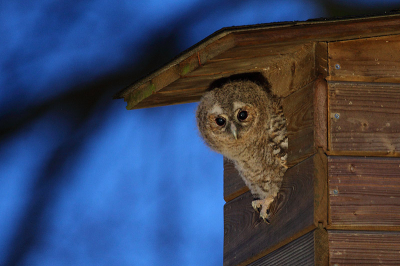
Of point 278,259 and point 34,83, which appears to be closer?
point 278,259

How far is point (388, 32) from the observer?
2.70m

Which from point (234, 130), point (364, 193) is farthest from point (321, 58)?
point (234, 130)

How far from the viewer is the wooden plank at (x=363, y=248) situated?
98.8 inches

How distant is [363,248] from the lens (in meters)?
2.53

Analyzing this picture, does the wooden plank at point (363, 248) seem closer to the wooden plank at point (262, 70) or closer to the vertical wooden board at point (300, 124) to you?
the vertical wooden board at point (300, 124)

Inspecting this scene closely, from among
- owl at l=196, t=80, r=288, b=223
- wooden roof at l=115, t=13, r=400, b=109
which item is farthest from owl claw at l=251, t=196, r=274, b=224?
wooden roof at l=115, t=13, r=400, b=109

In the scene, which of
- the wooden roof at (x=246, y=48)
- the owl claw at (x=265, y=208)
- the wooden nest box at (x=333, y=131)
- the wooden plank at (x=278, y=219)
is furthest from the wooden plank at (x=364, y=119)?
the owl claw at (x=265, y=208)

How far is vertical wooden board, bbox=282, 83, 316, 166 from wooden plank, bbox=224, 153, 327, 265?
0.05 metres

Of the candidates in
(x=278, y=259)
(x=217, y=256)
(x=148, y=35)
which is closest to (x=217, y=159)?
(x=217, y=256)

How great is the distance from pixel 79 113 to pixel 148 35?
81cm

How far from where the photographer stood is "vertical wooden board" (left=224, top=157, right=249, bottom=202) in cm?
342

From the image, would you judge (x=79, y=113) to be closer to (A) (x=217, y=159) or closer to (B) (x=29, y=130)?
(B) (x=29, y=130)

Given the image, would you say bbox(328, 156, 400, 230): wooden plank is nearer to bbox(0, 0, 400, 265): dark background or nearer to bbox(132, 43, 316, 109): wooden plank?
bbox(132, 43, 316, 109): wooden plank

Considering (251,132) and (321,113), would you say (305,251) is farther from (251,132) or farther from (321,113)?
(251,132)
